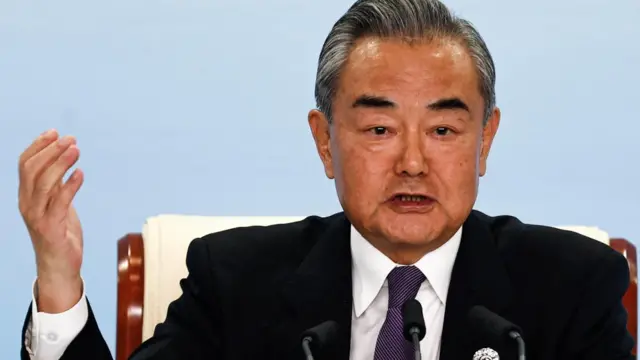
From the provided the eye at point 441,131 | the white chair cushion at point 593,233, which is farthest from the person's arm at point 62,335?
the white chair cushion at point 593,233

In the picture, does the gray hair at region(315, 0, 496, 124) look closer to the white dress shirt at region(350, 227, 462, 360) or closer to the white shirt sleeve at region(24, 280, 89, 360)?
the white dress shirt at region(350, 227, 462, 360)

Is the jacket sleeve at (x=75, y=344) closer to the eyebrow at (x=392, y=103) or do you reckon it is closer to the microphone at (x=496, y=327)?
the eyebrow at (x=392, y=103)

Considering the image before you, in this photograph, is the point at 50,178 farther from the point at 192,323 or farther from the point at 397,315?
the point at 397,315

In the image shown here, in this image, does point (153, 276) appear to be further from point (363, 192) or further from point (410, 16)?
point (410, 16)

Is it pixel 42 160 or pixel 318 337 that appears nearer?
pixel 318 337

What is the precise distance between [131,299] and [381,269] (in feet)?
1.90

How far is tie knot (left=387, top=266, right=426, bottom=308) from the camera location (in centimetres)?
239

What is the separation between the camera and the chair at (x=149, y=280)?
2.59 metres

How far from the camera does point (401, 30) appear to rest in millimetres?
2338

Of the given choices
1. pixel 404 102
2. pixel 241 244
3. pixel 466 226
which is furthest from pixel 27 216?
pixel 466 226

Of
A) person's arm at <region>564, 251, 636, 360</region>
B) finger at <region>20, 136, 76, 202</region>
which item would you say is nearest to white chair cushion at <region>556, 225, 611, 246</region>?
person's arm at <region>564, 251, 636, 360</region>

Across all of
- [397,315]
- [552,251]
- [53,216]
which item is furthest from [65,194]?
[552,251]

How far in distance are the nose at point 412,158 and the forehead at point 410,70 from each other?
0.27 ft

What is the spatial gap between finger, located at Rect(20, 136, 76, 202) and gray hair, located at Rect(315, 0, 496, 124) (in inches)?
23.4
